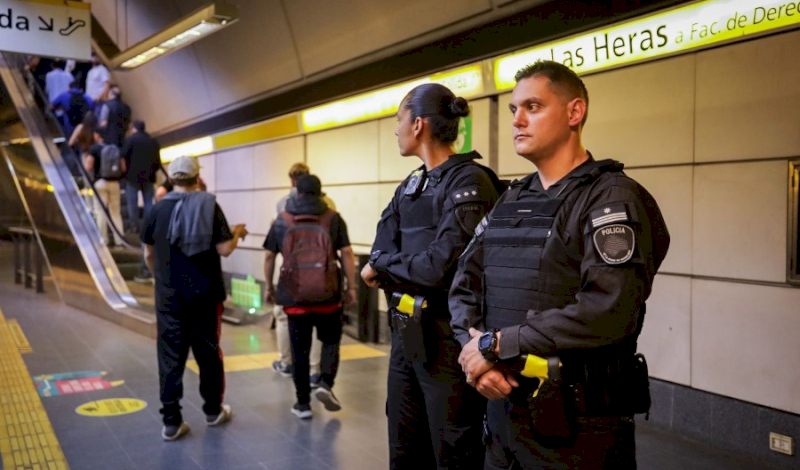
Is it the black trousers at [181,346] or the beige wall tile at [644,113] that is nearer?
the black trousers at [181,346]

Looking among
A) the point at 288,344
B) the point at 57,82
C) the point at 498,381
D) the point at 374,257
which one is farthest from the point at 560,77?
the point at 57,82

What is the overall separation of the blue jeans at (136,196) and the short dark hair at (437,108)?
908cm

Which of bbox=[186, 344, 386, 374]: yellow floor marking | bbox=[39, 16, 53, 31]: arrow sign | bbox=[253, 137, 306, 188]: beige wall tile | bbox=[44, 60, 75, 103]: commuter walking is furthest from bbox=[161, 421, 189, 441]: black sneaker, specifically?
bbox=[44, 60, 75, 103]: commuter walking

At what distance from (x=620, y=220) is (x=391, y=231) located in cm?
132

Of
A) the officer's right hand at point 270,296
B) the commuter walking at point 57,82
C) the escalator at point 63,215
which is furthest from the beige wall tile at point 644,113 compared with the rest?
the commuter walking at point 57,82

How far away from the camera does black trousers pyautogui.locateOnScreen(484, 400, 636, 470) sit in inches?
74.4

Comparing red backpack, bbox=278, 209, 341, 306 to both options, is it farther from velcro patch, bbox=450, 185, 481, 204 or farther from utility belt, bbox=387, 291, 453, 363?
velcro patch, bbox=450, 185, 481, 204

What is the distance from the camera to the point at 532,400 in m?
1.92

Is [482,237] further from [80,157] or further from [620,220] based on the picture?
[80,157]

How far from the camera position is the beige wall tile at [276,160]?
994cm

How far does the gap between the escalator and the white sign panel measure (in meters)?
2.98

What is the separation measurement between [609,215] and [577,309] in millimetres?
239

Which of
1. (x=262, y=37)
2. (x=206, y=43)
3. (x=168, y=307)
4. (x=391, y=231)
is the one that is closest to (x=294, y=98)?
(x=262, y=37)

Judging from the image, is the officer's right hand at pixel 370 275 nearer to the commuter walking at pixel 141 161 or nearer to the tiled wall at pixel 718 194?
the tiled wall at pixel 718 194
